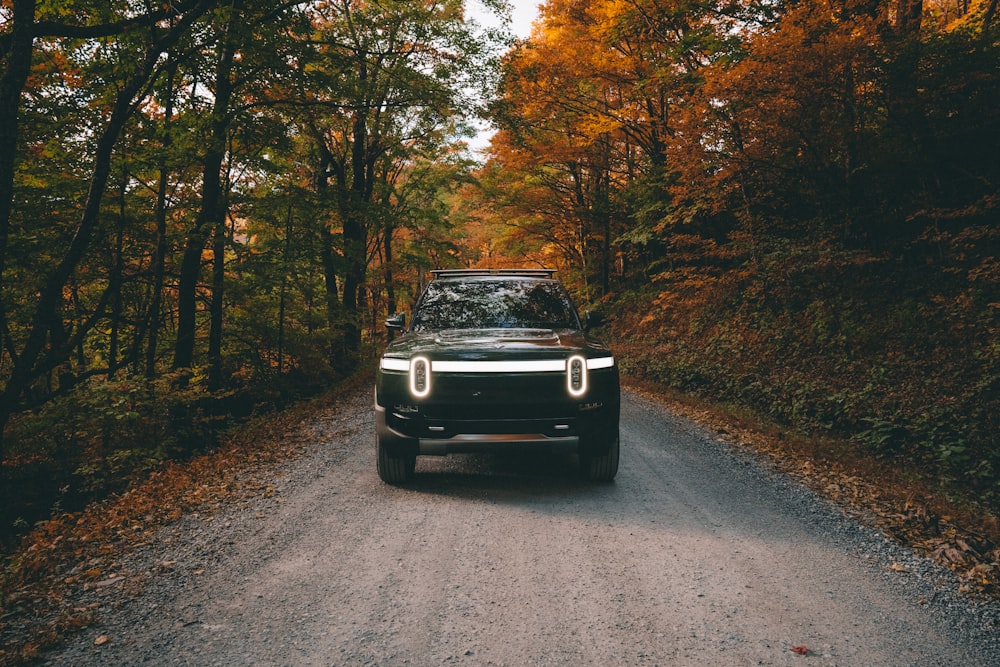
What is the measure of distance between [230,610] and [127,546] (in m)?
1.46

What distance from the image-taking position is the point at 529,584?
10.3ft

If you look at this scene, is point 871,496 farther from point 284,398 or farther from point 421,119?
point 421,119

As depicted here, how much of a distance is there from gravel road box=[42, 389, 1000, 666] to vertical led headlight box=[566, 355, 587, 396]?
35.9 inches

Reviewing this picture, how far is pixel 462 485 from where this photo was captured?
482 centimetres

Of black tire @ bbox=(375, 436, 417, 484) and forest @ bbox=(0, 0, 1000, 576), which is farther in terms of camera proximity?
forest @ bbox=(0, 0, 1000, 576)

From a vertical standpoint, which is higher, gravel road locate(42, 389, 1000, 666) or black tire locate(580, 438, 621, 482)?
black tire locate(580, 438, 621, 482)

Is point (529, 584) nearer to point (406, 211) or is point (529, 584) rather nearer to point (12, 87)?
point (12, 87)

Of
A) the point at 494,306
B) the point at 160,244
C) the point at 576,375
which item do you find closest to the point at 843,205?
the point at 494,306

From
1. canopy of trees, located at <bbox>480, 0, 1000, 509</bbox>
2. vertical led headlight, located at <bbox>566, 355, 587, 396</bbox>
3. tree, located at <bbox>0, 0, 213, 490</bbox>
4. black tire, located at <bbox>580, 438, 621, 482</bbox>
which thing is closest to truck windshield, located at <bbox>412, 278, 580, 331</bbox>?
vertical led headlight, located at <bbox>566, 355, 587, 396</bbox>

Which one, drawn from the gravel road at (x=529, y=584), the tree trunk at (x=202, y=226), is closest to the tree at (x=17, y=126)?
the tree trunk at (x=202, y=226)

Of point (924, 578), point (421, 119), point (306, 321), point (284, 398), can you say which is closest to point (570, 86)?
point (421, 119)

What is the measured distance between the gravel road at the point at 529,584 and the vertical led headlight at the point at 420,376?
0.92 m

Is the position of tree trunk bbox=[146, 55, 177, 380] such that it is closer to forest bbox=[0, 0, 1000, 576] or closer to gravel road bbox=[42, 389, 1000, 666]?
forest bbox=[0, 0, 1000, 576]

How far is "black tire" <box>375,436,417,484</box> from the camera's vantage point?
4.70 metres
